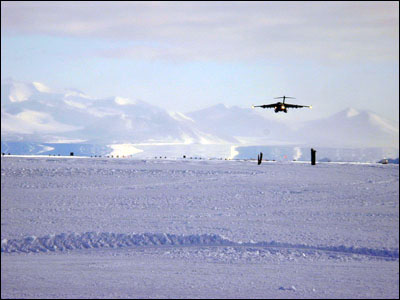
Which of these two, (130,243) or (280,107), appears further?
(280,107)

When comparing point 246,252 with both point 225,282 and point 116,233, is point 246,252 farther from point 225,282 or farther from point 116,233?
point 116,233

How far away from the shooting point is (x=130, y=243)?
43.6 ft

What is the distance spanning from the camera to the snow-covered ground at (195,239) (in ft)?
34.0

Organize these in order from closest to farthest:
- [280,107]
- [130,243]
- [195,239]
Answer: [130,243]
[195,239]
[280,107]

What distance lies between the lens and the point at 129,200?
18.5 metres

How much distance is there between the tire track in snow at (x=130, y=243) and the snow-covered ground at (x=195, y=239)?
0.03m

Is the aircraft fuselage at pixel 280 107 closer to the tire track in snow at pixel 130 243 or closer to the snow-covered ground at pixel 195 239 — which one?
the snow-covered ground at pixel 195 239

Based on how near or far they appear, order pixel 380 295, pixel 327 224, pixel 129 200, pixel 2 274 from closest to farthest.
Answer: pixel 380 295
pixel 2 274
pixel 327 224
pixel 129 200

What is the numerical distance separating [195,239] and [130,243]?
171cm

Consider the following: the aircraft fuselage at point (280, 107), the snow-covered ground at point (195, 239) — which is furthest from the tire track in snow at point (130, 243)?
the aircraft fuselage at point (280, 107)

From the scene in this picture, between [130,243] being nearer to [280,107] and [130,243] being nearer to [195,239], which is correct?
[195,239]

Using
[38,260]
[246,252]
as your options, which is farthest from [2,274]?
[246,252]

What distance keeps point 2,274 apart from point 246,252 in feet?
18.5

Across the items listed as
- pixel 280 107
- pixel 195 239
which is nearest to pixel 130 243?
pixel 195 239
